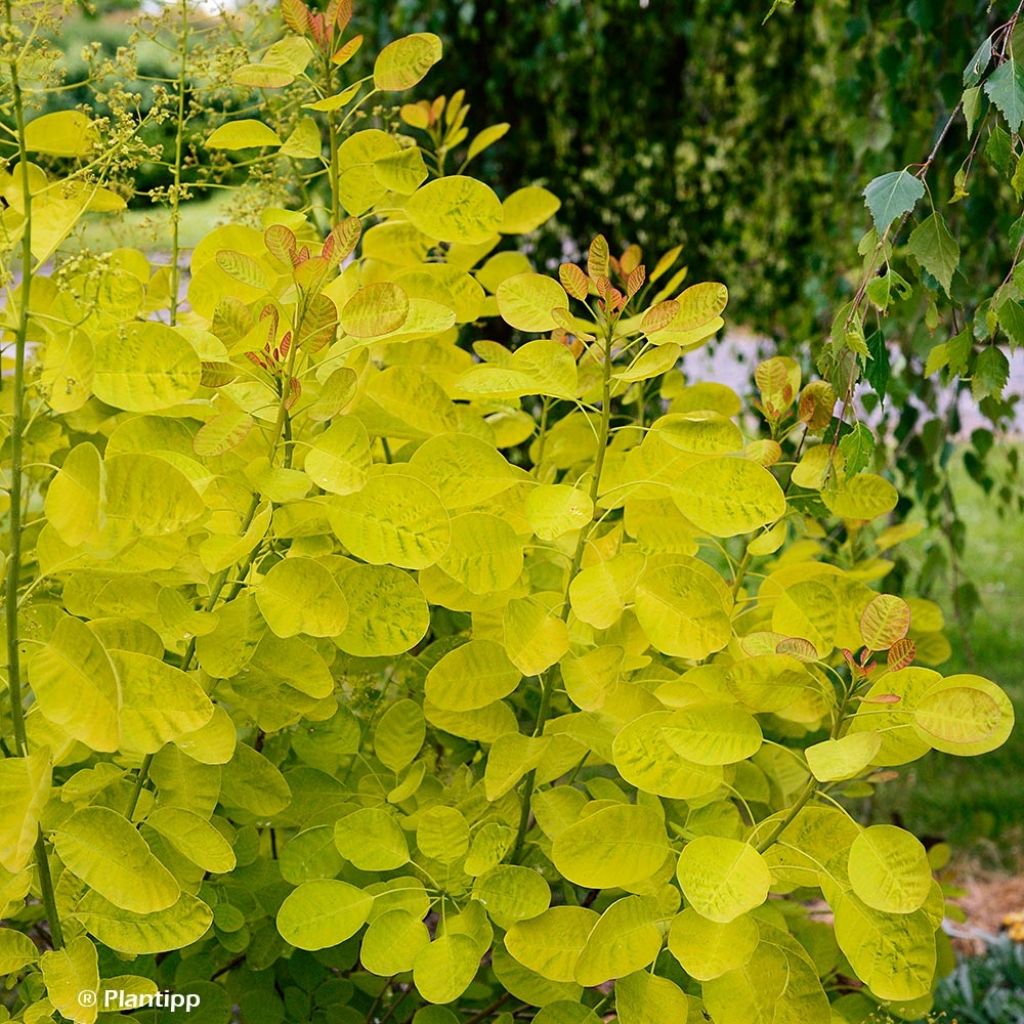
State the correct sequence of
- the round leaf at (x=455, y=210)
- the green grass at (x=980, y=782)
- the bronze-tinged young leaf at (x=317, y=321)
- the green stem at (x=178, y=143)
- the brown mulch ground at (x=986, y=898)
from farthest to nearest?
the green grass at (x=980, y=782) → the brown mulch ground at (x=986, y=898) → the green stem at (x=178, y=143) → the round leaf at (x=455, y=210) → the bronze-tinged young leaf at (x=317, y=321)

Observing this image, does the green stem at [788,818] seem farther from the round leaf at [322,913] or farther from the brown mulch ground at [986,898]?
the brown mulch ground at [986,898]

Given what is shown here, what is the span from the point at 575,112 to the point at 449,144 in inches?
87.1

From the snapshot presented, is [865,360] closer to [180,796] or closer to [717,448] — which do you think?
[717,448]

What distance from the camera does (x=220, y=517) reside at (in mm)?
805

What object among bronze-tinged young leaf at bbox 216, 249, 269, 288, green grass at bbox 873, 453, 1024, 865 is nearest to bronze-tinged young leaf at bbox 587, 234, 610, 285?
bronze-tinged young leaf at bbox 216, 249, 269, 288

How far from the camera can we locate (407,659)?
0.99 m

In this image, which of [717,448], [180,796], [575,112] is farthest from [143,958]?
[575,112]

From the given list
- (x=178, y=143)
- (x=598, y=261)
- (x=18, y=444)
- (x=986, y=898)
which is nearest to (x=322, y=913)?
(x=18, y=444)

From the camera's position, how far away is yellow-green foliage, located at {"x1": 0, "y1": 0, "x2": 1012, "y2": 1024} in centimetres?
71

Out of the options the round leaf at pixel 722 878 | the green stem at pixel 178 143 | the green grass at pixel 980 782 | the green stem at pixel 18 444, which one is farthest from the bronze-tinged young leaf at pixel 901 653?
the green grass at pixel 980 782

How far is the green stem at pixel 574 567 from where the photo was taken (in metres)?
0.82

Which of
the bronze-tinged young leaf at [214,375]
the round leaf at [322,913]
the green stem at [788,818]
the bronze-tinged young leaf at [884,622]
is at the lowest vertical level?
the round leaf at [322,913]

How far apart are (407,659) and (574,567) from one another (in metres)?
0.22

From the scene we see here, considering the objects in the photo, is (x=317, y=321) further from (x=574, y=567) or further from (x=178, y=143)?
(x=178, y=143)
